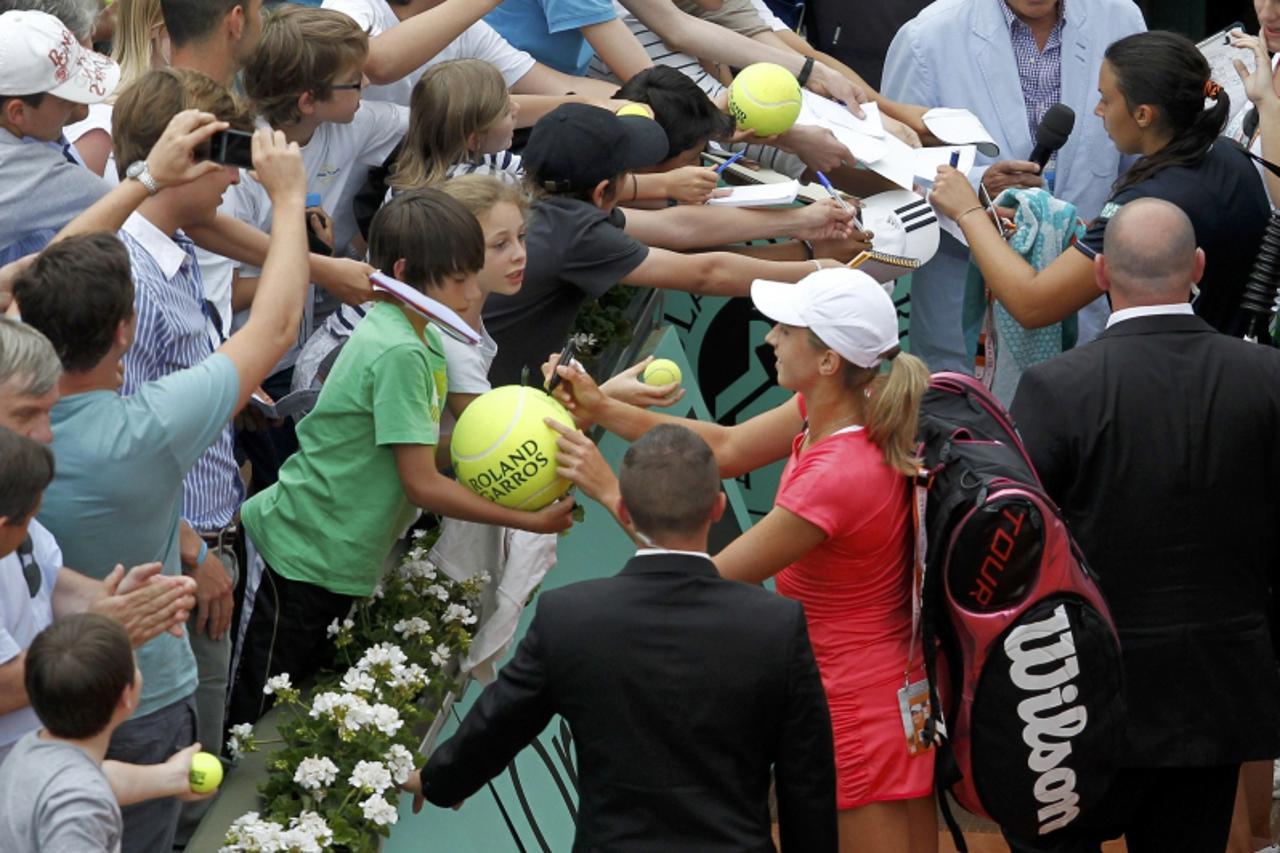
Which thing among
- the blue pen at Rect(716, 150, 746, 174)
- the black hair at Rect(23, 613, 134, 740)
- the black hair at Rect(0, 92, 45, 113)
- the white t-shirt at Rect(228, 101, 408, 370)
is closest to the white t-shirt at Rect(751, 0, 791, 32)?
the blue pen at Rect(716, 150, 746, 174)

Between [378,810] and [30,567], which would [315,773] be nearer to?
[378,810]

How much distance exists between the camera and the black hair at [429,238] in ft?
14.6

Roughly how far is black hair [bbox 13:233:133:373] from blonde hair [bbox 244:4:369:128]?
70.9 inches

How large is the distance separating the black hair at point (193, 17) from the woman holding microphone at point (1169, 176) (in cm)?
265

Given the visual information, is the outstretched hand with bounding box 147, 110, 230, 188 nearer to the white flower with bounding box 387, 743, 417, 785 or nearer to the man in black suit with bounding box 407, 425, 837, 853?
the man in black suit with bounding box 407, 425, 837, 853

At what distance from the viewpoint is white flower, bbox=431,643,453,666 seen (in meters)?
4.72

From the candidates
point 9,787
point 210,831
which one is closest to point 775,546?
point 210,831

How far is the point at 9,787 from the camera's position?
120 inches

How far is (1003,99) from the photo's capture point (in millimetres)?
7328

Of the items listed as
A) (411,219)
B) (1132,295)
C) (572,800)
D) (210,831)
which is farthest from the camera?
(572,800)

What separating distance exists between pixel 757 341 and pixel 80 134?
386 centimetres

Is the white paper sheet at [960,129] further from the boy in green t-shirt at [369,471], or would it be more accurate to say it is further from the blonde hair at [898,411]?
the boy in green t-shirt at [369,471]

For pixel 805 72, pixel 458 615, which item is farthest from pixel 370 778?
pixel 805 72

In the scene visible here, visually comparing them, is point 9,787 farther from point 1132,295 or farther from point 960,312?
point 960,312
